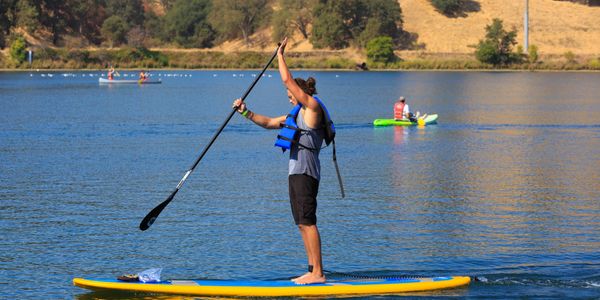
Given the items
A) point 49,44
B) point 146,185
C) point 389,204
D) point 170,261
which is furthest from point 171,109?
point 49,44

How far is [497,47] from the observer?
127 metres

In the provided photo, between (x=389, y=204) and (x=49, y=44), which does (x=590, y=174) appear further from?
(x=49, y=44)

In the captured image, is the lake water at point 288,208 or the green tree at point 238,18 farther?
the green tree at point 238,18

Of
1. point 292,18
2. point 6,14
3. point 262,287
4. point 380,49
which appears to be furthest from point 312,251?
point 6,14

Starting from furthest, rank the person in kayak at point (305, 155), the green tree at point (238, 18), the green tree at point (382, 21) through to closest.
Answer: the green tree at point (238, 18) → the green tree at point (382, 21) → the person in kayak at point (305, 155)

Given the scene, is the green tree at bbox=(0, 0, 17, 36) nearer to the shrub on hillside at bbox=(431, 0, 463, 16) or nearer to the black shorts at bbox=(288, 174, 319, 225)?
the shrub on hillside at bbox=(431, 0, 463, 16)

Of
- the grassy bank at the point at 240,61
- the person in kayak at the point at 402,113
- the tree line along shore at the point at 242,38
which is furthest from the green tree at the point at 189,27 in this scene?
the person in kayak at the point at 402,113

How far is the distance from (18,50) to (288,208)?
367ft

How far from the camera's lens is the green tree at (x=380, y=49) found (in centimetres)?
12875

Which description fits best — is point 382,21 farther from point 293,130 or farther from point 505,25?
point 293,130

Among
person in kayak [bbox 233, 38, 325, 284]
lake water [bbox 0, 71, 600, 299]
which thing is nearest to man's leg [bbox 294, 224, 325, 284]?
person in kayak [bbox 233, 38, 325, 284]

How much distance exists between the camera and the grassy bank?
126875 millimetres

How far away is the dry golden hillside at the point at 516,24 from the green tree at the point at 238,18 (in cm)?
2118

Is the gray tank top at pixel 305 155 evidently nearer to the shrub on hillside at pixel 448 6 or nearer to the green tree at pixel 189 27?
the shrub on hillside at pixel 448 6
